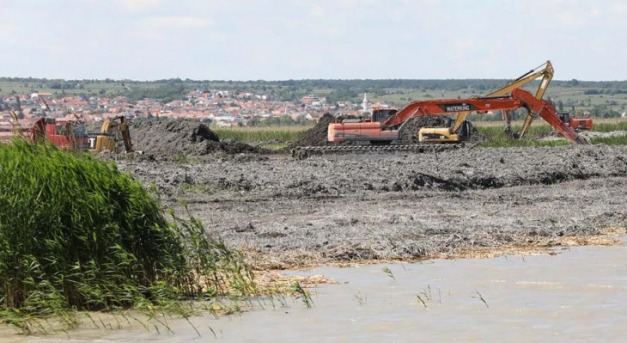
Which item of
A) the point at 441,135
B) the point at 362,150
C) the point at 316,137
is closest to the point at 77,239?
the point at 362,150

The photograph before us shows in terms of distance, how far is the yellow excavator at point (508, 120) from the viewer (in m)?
41.8

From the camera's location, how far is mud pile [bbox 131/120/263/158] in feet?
150

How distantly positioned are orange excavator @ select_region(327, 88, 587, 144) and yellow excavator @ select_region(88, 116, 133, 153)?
7532 mm

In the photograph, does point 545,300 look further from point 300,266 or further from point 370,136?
point 370,136

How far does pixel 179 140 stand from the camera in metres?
48.4

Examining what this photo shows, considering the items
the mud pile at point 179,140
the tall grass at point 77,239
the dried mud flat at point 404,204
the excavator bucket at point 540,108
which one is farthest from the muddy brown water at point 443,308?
the mud pile at point 179,140

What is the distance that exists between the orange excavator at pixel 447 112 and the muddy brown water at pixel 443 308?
25.4 meters

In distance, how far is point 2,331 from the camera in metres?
11.5

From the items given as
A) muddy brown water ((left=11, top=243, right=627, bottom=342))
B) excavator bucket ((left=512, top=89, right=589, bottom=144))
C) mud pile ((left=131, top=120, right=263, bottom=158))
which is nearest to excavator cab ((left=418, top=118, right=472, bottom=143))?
excavator bucket ((left=512, top=89, right=589, bottom=144))

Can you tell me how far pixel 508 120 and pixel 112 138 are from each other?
626 inches

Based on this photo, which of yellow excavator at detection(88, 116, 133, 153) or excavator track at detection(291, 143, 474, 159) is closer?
excavator track at detection(291, 143, 474, 159)

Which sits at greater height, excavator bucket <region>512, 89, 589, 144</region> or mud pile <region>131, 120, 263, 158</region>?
excavator bucket <region>512, 89, 589, 144</region>

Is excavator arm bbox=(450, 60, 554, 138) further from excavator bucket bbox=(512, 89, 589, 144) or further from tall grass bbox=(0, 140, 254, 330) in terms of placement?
tall grass bbox=(0, 140, 254, 330)

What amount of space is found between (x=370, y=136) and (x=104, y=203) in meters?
31.5
